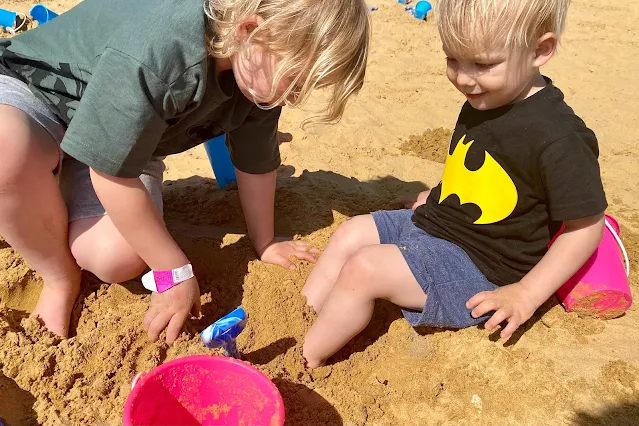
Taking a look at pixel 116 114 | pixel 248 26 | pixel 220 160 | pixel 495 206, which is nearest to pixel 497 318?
pixel 495 206

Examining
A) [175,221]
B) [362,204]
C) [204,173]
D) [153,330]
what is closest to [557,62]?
[362,204]

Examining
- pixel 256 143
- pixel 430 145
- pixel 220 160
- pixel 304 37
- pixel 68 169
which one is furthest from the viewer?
pixel 430 145

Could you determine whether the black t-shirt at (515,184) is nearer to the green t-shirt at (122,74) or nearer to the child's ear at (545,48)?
the child's ear at (545,48)

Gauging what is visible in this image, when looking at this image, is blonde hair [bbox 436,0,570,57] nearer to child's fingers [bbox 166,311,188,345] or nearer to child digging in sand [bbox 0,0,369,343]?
child digging in sand [bbox 0,0,369,343]

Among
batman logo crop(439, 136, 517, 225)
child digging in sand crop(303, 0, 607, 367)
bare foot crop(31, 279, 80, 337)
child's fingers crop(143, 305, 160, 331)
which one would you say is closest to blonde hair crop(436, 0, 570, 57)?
child digging in sand crop(303, 0, 607, 367)

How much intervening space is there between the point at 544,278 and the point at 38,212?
142 cm

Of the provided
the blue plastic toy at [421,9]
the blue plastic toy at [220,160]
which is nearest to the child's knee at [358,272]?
the blue plastic toy at [220,160]

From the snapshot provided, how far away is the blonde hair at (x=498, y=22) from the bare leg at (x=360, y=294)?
1.96 ft

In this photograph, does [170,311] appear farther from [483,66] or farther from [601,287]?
[601,287]

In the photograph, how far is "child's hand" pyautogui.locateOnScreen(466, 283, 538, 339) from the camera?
61.1 inches

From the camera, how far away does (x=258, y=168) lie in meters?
2.03

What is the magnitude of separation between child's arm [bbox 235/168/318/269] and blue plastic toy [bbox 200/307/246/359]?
587 mm

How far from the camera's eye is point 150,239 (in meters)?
1.57

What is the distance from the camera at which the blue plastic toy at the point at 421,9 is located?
4.58 meters
